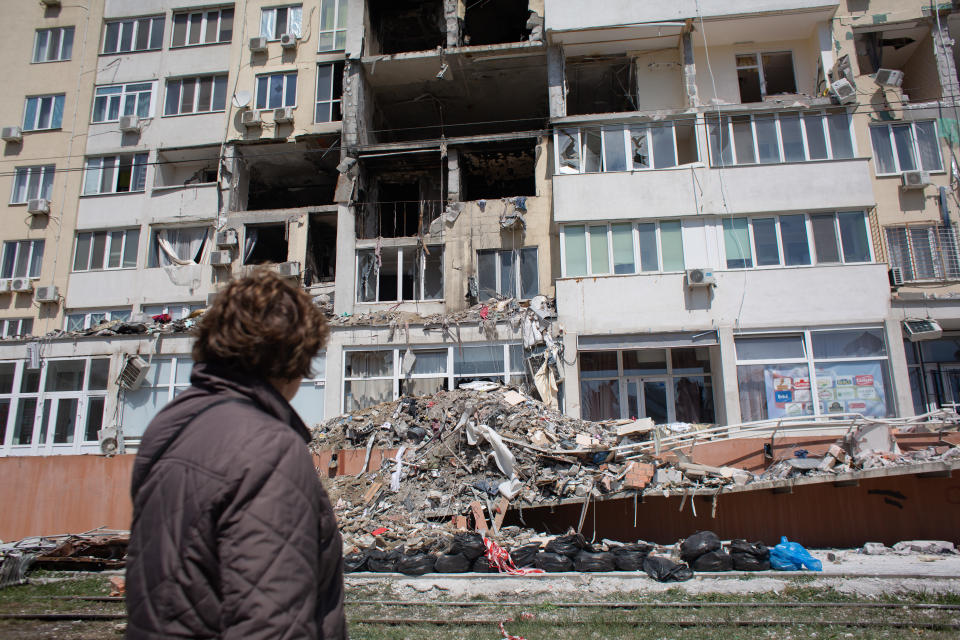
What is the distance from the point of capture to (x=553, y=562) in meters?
9.25

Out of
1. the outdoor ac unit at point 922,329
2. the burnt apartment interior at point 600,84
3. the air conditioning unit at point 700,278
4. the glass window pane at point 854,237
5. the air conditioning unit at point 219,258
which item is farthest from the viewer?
A: the air conditioning unit at point 219,258

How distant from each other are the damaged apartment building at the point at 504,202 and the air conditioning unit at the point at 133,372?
77 millimetres

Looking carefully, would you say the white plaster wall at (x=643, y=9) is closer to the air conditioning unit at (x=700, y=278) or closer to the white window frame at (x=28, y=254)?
the air conditioning unit at (x=700, y=278)

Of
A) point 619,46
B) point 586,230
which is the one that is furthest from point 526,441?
point 619,46

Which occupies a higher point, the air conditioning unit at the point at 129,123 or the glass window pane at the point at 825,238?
the air conditioning unit at the point at 129,123

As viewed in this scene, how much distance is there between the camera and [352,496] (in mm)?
13117

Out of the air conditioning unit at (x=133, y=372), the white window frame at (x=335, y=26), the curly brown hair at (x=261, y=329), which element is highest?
the white window frame at (x=335, y=26)

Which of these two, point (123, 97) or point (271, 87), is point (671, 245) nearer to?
point (271, 87)

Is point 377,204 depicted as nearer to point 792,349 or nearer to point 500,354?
point 500,354

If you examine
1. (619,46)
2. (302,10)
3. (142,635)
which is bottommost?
(142,635)

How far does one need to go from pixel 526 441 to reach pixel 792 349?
1027 cm

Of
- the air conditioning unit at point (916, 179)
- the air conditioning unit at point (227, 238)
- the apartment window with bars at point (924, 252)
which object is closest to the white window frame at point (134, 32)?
the air conditioning unit at point (227, 238)

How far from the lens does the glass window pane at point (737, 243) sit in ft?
63.4

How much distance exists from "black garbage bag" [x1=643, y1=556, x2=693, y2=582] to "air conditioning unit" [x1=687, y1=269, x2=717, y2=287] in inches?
454
